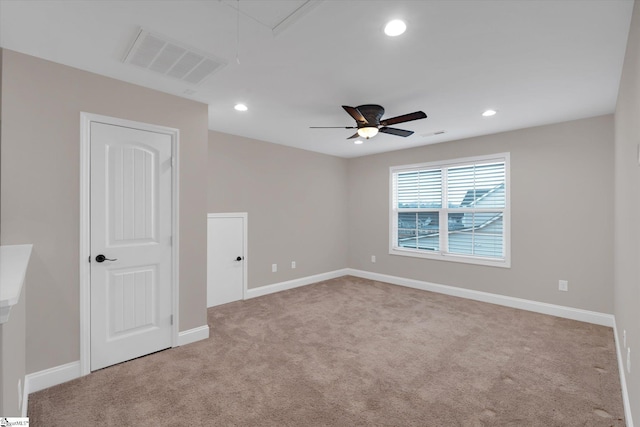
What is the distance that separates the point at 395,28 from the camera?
1854 mm

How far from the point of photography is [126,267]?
2.70m

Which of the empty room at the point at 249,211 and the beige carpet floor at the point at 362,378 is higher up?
the empty room at the point at 249,211

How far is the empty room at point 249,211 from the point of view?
1.87 m

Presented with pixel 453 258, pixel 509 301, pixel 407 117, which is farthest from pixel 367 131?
pixel 509 301

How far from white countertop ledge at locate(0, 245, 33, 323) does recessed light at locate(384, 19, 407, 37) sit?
218 centimetres

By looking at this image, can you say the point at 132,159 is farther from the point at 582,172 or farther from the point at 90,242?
the point at 582,172

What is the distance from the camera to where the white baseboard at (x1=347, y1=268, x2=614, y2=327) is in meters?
3.61

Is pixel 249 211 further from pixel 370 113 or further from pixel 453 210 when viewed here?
pixel 453 210

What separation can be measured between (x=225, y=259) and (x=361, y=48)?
337 centimetres

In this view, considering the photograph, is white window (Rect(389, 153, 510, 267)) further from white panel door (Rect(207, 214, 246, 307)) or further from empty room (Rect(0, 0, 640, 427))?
white panel door (Rect(207, 214, 246, 307))

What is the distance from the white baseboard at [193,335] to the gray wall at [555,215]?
3.65m

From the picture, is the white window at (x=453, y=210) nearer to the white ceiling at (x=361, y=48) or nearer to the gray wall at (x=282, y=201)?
the gray wall at (x=282, y=201)

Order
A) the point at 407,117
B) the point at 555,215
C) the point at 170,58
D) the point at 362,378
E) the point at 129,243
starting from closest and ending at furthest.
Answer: the point at 170,58
the point at 362,378
the point at 129,243
the point at 407,117
the point at 555,215

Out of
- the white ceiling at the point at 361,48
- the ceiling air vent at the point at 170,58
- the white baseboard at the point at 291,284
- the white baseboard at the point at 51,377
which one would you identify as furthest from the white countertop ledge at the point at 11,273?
the white baseboard at the point at 291,284
